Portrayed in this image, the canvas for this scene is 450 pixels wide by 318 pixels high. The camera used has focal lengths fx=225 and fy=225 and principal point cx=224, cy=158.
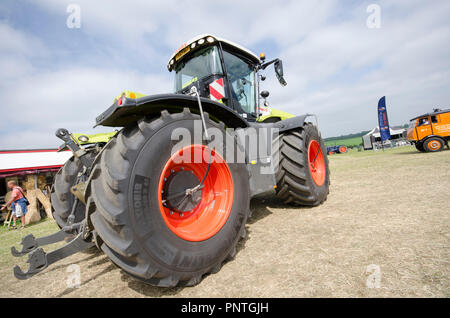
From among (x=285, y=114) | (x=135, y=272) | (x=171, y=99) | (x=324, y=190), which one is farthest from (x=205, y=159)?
(x=285, y=114)

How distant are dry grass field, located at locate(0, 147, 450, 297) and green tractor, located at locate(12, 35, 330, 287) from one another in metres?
0.28

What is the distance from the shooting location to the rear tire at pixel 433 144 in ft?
39.3

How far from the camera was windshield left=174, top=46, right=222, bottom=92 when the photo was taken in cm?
326

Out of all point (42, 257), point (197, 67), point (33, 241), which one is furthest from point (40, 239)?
point (197, 67)

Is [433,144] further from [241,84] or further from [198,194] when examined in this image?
[198,194]

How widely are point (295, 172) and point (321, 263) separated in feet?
5.13

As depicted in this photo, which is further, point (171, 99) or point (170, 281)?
point (171, 99)

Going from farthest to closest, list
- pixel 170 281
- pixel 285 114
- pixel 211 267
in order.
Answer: pixel 285 114 < pixel 211 267 < pixel 170 281

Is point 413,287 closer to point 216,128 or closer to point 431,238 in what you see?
point 431,238

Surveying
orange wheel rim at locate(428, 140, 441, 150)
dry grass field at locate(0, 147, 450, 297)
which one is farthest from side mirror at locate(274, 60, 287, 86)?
orange wheel rim at locate(428, 140, 441, 150)

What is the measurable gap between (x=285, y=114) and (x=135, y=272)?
405 cm

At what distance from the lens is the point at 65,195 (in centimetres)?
273

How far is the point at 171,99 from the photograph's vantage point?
184 centimetres
